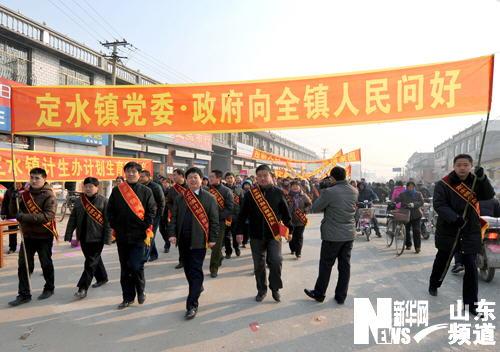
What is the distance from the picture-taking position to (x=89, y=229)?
4629 millimetres

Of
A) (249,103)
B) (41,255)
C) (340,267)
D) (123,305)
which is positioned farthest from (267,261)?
(41,255)

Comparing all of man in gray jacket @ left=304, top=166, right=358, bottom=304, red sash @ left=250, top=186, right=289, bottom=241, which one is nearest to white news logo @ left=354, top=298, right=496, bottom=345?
man in gray jacket @ left=304, top=166, right=358, bottom=304

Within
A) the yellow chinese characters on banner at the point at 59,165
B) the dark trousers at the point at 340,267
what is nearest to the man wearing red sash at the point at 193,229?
the dark trousers at the point at 340,267

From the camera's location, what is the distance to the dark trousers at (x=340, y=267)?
14.3ft

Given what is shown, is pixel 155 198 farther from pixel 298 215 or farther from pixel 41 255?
pixel 298 215

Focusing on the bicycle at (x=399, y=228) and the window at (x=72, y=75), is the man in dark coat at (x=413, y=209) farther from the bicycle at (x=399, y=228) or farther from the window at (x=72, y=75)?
the window at (x=72, y=75)

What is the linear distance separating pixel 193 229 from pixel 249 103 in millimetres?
2218

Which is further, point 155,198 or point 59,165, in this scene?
point 59,165

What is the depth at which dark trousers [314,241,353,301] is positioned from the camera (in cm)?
436

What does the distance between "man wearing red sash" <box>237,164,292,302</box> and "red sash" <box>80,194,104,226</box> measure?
1.98 meters

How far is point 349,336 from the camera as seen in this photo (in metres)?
3.45

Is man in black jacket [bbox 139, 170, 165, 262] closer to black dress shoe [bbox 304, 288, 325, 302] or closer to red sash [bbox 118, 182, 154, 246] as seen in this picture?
red sash [bbox 118, 182, 154, 246]

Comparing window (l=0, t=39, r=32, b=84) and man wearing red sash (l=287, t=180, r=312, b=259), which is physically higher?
window (l=0, t=39, r=32, b=84)

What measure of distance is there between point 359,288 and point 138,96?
180 inches
